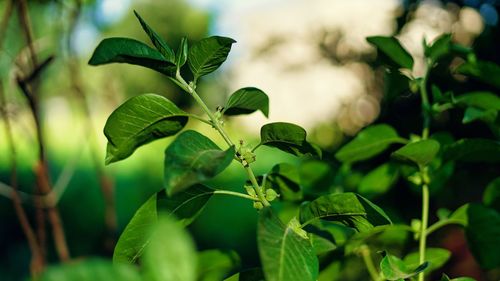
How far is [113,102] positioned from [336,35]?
3.60 ft

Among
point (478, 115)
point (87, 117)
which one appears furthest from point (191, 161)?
point (87, 117)

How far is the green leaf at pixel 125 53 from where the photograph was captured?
19.7 inches

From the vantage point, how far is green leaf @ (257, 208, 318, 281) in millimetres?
427

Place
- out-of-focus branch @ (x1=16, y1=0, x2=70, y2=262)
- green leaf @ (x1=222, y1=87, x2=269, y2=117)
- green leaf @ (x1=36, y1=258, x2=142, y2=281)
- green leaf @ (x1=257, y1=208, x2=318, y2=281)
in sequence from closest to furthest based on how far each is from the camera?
green leaf @ (x1=36, y1=258, x2=142, y2=281) < green leaf @ (x1=257, y1=208, x2=318, y2=281) < green leaf @ (x1=222, y1=87, x2=269, y2=117) < out-of-focus branch @ (x1=16, y1=0, x2=70, y2=262)

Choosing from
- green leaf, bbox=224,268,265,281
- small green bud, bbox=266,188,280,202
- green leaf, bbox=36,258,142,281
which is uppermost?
green leaf, bbox=36,258,142,281

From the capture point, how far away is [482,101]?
83cm

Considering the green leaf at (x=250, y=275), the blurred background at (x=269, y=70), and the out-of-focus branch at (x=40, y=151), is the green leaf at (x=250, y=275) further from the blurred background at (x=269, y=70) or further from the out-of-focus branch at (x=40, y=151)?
the out-of-focus branch at (x=40, y=151)

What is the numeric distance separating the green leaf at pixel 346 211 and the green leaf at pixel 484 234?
12.6 inches

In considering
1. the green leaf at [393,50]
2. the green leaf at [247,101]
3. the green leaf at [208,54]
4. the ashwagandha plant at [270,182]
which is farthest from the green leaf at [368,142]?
the green leaf at [208,54]

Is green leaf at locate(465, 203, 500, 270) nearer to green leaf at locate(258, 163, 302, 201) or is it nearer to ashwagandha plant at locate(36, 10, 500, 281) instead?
ashwagandha plant at locate(36, 10, 500, 281)

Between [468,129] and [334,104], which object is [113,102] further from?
[468,129]

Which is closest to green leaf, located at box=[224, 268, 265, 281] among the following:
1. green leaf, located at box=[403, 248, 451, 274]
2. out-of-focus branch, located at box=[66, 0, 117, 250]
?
green leaf, located at box=[403, 248, 451, 274]

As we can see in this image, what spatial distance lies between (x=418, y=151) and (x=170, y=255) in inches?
20.3

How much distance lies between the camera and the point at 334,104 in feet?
9.41
